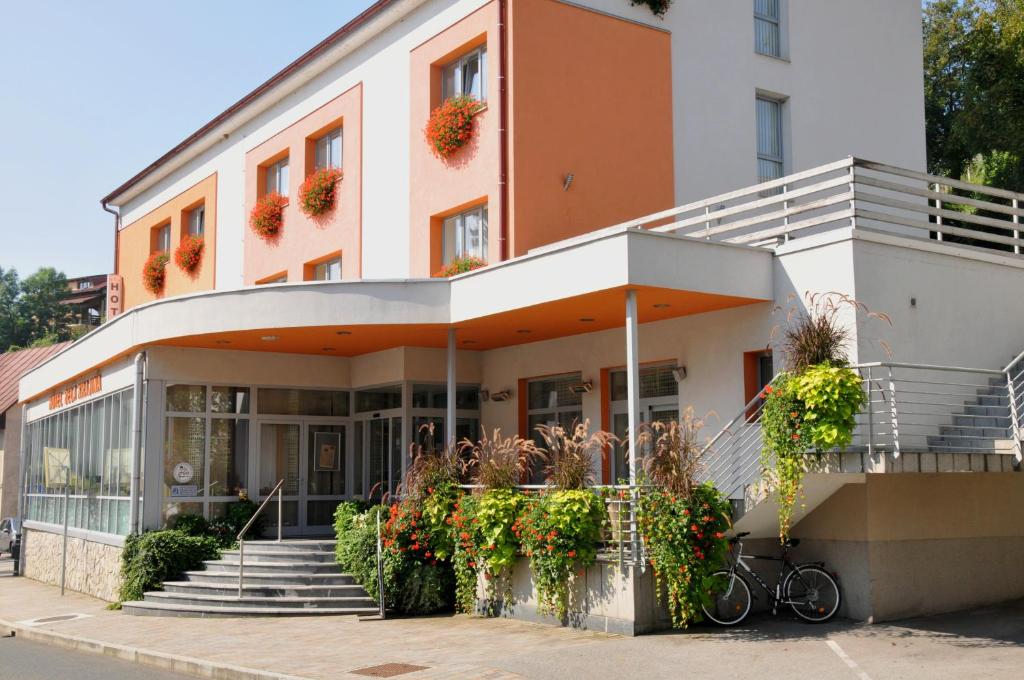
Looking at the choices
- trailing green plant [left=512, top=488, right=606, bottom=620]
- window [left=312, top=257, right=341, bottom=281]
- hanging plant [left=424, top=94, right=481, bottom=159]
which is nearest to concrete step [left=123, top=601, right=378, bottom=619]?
trailing green plant [left=512, top=488, right=606, bottom=620]

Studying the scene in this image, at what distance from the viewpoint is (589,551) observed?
39.6 ft

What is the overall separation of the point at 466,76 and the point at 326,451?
23.3 ft

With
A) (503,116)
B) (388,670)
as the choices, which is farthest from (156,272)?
(388,670)

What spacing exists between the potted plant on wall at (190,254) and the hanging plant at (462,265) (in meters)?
10.6

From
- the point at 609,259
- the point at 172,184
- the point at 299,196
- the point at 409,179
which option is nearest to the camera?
the point at 609,259

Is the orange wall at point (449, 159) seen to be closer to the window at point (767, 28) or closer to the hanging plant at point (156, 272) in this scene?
the window at point (767, 28)

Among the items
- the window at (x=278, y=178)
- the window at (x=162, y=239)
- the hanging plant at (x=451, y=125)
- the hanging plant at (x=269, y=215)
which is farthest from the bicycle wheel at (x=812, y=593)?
the window at (x=162, y=239)

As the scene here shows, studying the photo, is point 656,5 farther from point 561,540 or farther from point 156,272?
point 156,272

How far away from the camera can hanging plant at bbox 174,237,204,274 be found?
25.5 metres

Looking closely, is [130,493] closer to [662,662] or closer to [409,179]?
[409,179]

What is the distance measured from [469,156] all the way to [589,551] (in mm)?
7510

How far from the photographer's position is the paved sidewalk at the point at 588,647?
988cm

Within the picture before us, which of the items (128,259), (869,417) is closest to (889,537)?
(869,417)

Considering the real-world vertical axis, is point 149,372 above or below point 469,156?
below
